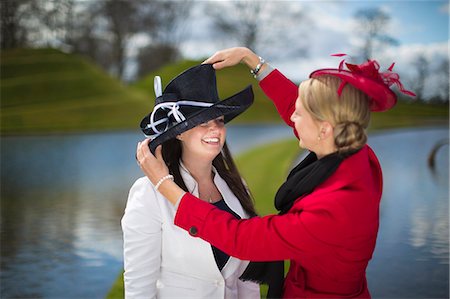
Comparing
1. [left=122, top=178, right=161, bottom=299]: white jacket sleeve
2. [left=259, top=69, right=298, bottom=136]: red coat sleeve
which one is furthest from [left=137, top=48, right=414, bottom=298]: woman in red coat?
[left=259, top=69, right=298, bottom=136]: red coat sleeve

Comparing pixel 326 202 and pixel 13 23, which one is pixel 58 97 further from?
pixel 326 202

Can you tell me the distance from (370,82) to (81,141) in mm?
14084

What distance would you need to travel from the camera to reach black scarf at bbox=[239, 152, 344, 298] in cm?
151


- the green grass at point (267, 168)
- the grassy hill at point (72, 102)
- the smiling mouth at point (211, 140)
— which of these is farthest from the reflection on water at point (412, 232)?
the grassy hill at point (72, 102)

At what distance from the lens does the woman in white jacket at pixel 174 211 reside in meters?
1.78

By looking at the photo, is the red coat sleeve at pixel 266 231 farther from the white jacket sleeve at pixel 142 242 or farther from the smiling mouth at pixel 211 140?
the smiling mouth at pixel 211 140

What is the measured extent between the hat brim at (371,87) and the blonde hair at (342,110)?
2 cm

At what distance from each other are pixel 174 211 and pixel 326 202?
21.5 inches

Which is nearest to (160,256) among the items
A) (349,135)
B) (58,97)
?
(349,135)

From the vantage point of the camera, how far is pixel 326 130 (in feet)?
4.96

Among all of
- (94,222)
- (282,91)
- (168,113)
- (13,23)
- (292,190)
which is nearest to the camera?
(292,190)

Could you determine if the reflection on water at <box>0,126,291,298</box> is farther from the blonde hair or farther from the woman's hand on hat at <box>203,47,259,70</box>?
the blonde hair

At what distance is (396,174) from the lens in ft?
34.3

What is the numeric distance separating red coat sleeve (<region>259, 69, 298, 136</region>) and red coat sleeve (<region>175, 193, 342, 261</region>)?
57 cm
